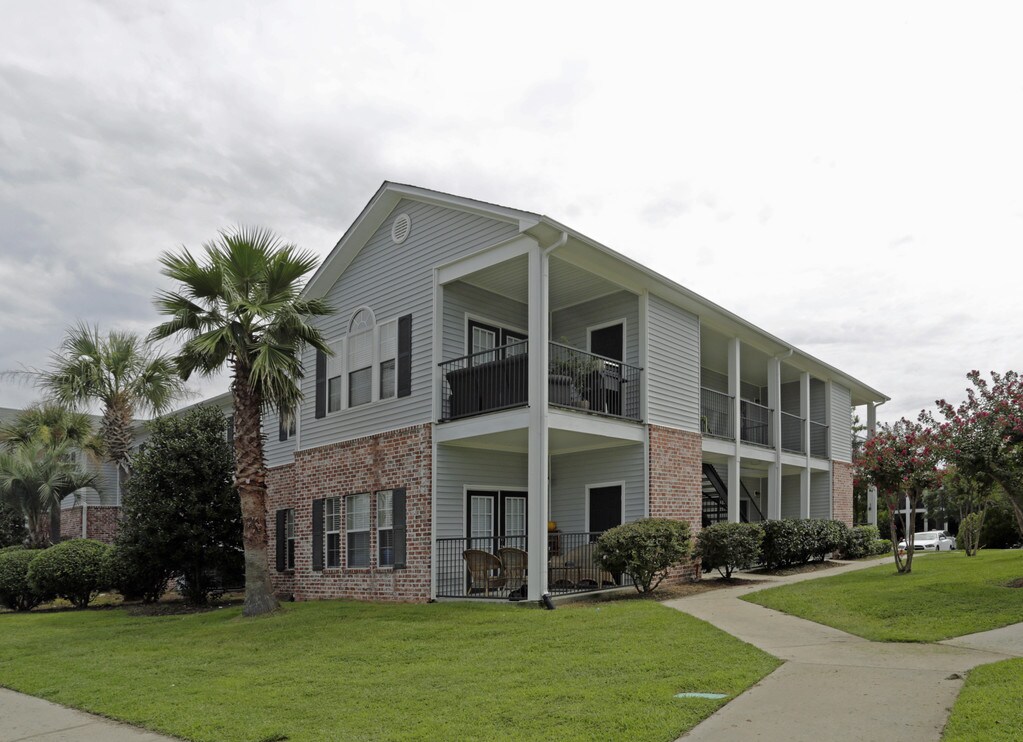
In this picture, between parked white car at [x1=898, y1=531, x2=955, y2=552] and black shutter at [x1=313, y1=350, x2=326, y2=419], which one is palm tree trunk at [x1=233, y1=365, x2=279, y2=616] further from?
parked white car at [x1=898, y1=531, x2=955, y2=552]

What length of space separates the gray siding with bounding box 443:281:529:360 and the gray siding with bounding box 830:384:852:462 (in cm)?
1272

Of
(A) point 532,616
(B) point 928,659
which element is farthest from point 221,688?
(B) point 928,659

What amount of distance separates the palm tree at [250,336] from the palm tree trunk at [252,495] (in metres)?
0.02

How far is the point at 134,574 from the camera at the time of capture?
755 inches

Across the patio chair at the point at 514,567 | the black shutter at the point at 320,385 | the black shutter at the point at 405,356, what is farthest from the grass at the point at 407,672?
the black shutter at the point at 320,385

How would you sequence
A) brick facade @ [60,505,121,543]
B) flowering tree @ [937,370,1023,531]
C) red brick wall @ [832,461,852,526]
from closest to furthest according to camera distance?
flowering tree @ [937,370,1023,531] < red brick wall @ [832,461,852,526] < brick facade @ [60,505,121,543]

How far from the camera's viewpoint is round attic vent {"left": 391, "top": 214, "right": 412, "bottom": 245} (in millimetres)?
17500

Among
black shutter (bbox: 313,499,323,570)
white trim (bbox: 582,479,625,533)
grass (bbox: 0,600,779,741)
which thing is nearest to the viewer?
grass (bbox: 0,600,779,741)

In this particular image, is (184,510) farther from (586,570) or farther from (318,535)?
(586,570)

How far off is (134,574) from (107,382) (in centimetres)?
679

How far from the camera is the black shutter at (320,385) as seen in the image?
1905 cm

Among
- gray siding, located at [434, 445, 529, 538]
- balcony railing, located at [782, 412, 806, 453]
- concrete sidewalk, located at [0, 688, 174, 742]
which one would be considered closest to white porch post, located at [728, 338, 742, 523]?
gray siding, located at [434, 445, 529, 538]

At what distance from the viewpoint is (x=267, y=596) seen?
14.8 metres

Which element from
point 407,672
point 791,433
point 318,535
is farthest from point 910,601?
point 791,433
